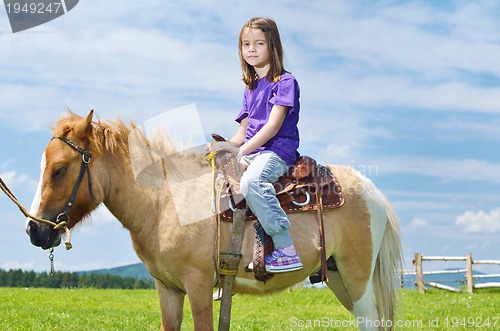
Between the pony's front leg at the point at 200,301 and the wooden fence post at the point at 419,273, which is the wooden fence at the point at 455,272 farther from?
the pony's front leg at the point at 200,301

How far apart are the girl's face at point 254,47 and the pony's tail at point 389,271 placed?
2.16m

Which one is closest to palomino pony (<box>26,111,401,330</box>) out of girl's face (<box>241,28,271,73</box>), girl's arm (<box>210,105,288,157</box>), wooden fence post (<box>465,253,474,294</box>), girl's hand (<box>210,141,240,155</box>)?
girl's hand (<box>210,141,240,155</box>)

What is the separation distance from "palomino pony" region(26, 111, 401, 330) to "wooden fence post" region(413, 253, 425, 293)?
18821 millimetres

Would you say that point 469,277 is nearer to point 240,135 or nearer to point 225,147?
point 240,135

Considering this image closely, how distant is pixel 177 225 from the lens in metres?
5.14

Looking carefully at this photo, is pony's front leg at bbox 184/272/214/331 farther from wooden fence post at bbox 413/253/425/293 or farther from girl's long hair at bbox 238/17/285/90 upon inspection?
wooden fence post at bbox 413/253/425/293

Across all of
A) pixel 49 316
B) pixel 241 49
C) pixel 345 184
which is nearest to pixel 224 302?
pixel 345 184

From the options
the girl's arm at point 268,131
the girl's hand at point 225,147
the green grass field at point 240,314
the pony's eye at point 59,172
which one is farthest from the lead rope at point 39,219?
the green grass field at point 240,314

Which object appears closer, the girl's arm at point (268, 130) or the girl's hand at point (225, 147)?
the girl's arm at point (268, 130)

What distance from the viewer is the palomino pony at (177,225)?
5.01m

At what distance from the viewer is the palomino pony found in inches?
197

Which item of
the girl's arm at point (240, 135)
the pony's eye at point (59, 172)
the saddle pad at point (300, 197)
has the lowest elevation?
the saddle pad at point (300, 197)

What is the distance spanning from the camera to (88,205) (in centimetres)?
516

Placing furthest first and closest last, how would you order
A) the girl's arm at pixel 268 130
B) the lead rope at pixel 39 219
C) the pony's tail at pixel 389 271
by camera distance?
the pony's tail at pixel 389 271, the girl's arm at pixel 268 130, the lead rope at pixel 39 219
